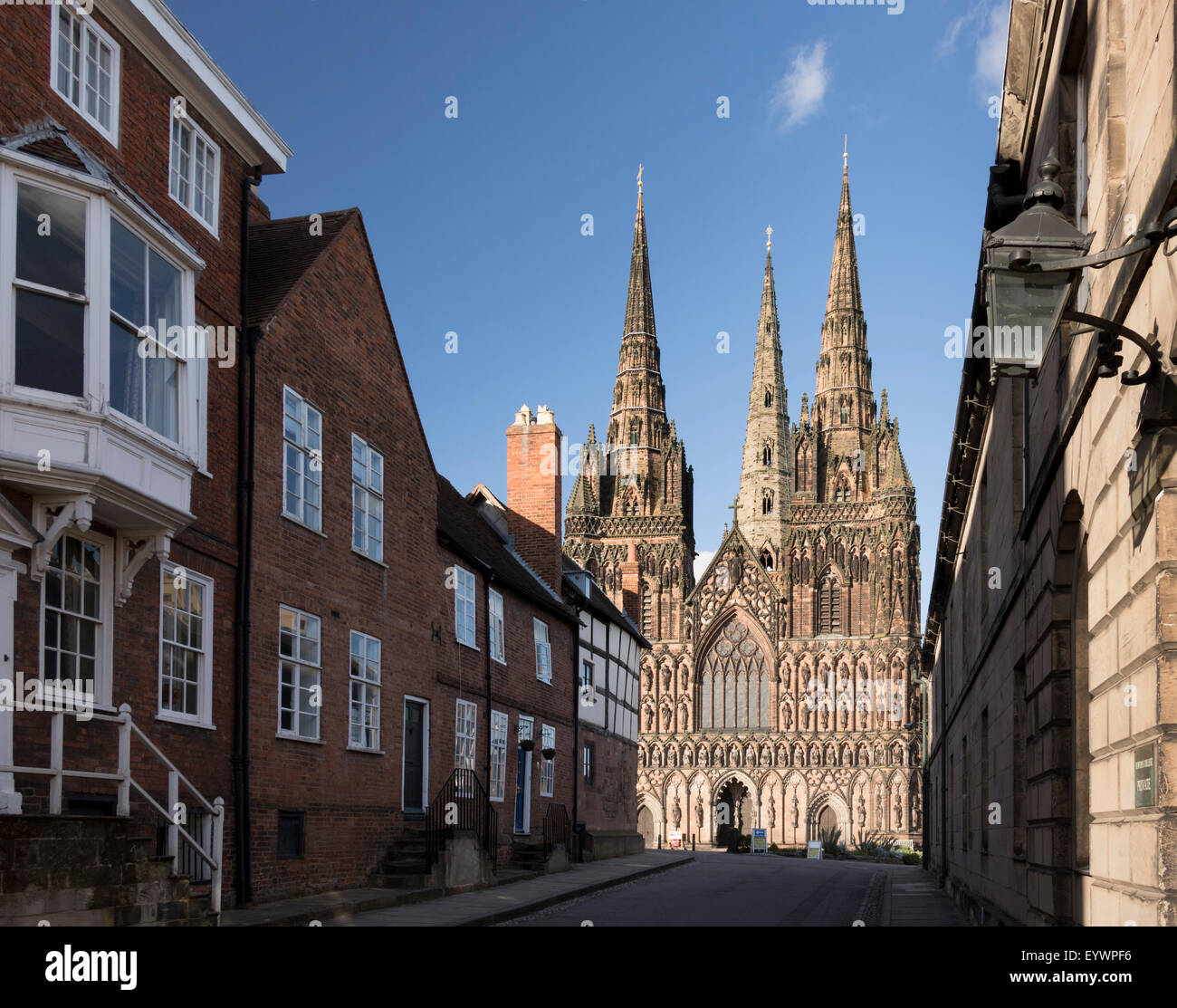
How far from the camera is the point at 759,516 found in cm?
9138

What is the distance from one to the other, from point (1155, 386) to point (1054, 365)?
4497 mm

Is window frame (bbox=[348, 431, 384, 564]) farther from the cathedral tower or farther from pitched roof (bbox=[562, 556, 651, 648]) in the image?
the cathedral tower

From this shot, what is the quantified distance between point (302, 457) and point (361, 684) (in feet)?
11.5

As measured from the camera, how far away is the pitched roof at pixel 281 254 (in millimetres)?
16812

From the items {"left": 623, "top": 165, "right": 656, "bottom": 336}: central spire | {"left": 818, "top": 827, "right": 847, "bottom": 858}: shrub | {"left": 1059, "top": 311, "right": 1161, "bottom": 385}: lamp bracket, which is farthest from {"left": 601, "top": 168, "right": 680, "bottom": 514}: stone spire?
{"left": 1059, "top": 311, "right": 1161, "bottom": 385}: lamp bracket

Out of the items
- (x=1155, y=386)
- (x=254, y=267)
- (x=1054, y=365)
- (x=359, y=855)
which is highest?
(x=254, y=267)

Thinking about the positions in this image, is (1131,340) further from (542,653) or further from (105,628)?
(542,653)

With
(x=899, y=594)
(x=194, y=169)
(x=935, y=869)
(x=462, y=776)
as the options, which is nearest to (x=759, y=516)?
(x=899, y=594)

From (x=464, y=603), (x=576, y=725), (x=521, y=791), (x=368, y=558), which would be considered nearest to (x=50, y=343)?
(x=368, y=558)

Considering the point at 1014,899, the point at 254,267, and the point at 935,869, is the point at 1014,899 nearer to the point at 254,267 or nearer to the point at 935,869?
the point at 254,267

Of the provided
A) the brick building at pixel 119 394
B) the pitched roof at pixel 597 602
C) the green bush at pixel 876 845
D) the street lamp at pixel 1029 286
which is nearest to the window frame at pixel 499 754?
the pitched roof at pixel 597 602

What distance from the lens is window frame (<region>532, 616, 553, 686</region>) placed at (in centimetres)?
2849

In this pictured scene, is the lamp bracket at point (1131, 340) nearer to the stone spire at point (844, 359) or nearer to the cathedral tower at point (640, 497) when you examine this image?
the cathedral tower at point (640, 497)
